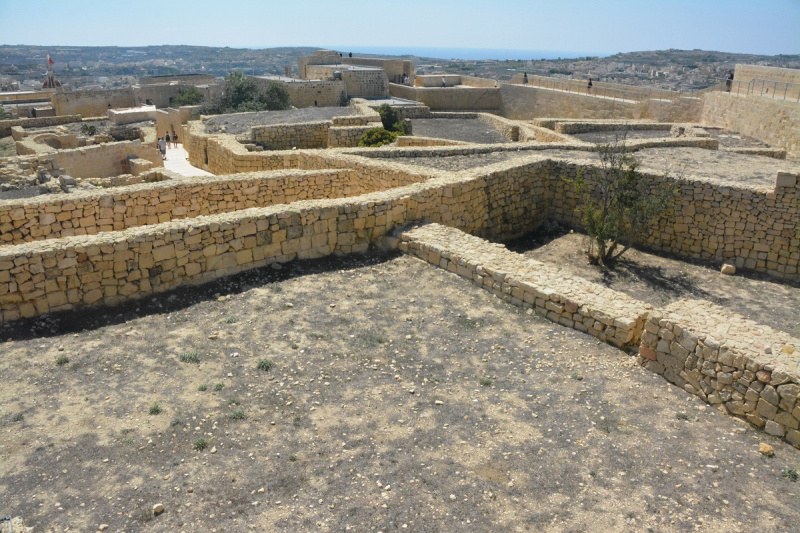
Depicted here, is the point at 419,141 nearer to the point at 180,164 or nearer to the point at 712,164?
the point at 712,164

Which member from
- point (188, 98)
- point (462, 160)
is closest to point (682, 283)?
point (462, 160)

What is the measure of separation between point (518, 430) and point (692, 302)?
2976 mm

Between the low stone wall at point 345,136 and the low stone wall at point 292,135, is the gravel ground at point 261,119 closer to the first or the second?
the low stone wall at point 292,135

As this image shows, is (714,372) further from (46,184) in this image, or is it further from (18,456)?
(46,184)

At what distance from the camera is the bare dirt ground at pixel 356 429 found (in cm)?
479

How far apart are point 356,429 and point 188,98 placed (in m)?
43.2

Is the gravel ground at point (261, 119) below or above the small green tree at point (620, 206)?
above

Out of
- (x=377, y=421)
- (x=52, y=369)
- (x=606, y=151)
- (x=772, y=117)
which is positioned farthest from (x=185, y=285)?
(x=772, y=117)

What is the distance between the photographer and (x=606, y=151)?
12.6m

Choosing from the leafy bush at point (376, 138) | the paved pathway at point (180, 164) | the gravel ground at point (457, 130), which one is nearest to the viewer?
the leafy bush at point (376, 138)

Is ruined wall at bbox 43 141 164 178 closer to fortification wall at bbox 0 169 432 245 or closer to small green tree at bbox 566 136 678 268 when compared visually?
fortification wall at bbox 0 169 432 245

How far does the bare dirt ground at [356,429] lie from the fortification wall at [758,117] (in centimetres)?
1586

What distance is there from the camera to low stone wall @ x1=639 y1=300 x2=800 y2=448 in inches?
A: 224

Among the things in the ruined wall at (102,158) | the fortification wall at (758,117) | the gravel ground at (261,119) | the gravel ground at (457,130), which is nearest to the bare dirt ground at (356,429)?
the ruined wall at (102,158)
